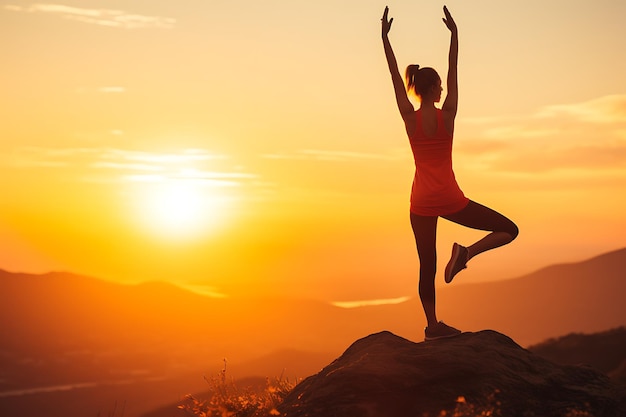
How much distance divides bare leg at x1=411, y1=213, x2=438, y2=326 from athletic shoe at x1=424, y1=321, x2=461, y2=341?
46 cm

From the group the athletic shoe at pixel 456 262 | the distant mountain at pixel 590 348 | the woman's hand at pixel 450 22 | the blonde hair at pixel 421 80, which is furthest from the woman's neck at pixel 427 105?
the distant mountain at pixel 590 348

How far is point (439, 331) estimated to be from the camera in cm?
1045

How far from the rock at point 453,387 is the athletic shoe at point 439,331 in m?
0.23

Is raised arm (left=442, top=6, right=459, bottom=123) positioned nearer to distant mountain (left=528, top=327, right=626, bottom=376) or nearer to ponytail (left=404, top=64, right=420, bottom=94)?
ponytail (left=404, top=64, right=420, bottom=94)

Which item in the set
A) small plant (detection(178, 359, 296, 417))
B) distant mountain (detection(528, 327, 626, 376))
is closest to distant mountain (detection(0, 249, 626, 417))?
distant mountain (detection(528, 327, 626, 376))

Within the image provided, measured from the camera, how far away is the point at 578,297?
653ft

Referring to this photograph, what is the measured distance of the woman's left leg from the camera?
9.52 m

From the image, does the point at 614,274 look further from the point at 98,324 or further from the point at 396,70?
the point at 396,70

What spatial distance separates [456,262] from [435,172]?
1187 millimetres

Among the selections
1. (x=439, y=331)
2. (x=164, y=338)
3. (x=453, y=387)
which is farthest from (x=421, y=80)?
(x=164, y=338)

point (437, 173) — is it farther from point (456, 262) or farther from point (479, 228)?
point (456, 262)

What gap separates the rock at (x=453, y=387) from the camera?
8.91 metres

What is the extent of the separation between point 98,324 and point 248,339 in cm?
4065

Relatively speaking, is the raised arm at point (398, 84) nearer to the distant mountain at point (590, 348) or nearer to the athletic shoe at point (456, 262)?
the athletic shoe at point (456, 262)
